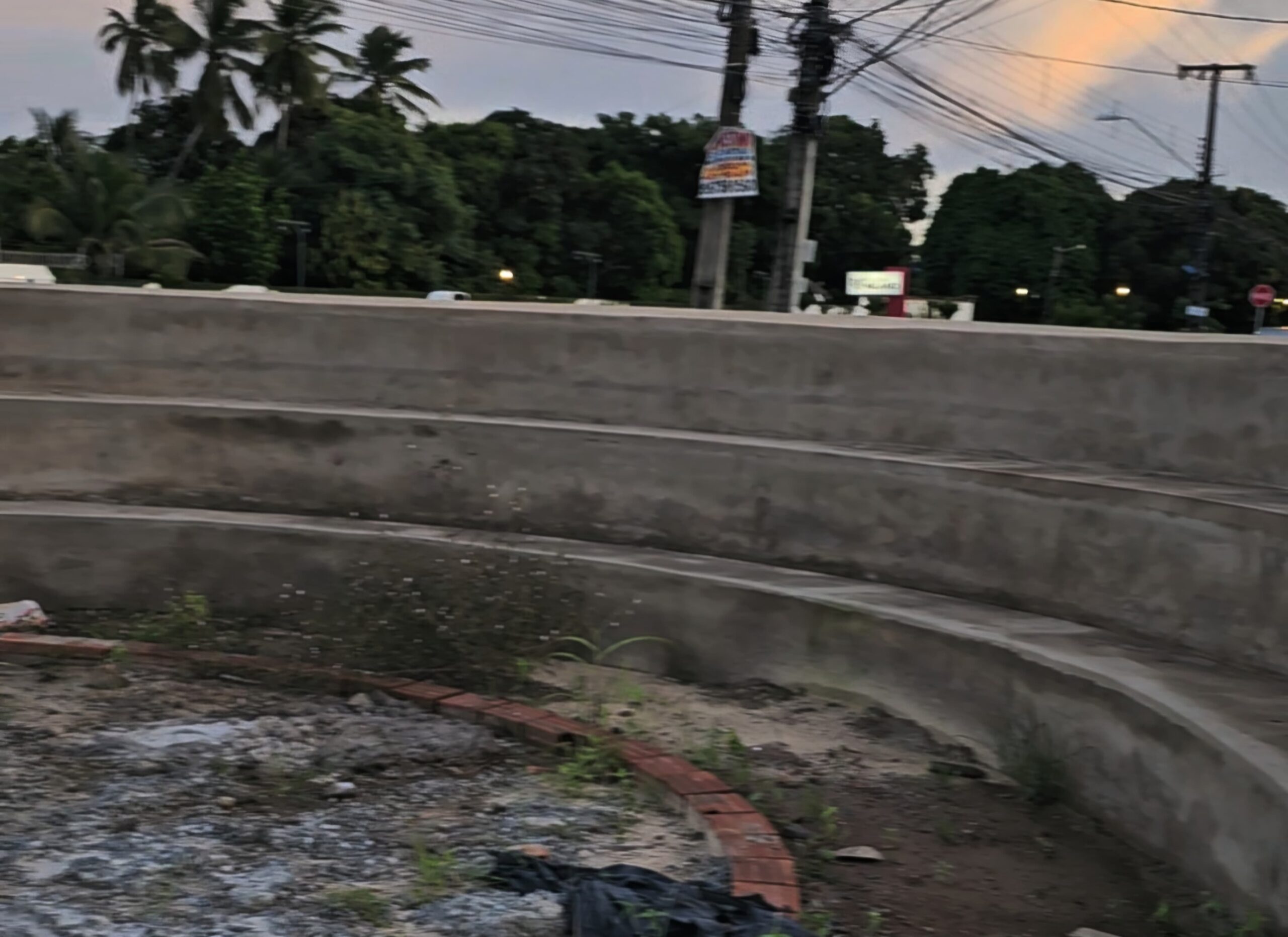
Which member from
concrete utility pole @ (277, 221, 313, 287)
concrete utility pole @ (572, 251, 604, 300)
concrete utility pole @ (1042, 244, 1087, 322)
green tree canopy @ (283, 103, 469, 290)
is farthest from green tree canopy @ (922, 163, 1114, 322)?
concrete utility pole @ (277, 221, 313, 287)

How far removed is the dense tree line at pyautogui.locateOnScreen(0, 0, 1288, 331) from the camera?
38125mm

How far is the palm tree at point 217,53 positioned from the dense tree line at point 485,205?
0.08 meters

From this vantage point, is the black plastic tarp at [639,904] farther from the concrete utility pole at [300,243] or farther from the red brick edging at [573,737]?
the concrete utility pole at [300,243]

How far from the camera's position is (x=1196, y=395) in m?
4.73

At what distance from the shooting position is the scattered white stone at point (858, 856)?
343 cm

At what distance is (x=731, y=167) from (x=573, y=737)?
29.9 feet

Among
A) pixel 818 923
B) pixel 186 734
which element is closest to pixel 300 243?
pixel 186 734

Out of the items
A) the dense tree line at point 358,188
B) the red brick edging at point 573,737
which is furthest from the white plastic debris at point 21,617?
the dense tree line at point 358,188

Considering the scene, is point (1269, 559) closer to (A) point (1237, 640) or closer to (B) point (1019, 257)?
(A) point (1237, 640)

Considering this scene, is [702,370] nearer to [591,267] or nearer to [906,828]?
[906,828]

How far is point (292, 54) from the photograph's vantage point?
44.4m

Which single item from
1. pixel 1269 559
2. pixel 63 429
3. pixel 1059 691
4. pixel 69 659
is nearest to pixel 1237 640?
pixel 1269 559

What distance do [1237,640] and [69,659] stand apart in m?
4.02

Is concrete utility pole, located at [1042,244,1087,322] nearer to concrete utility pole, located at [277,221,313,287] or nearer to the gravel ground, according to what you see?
concrete utility pole, located at [277,221,313,287]
